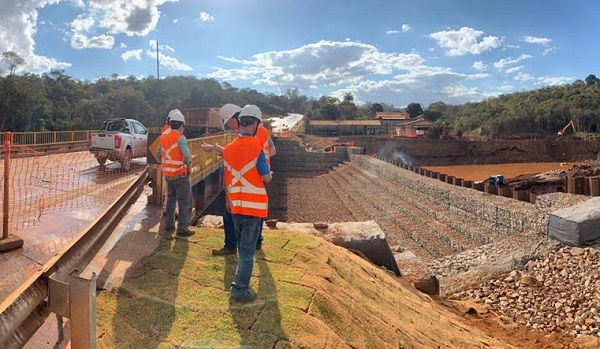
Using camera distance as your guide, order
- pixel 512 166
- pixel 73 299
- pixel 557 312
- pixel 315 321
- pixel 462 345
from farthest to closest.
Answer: pixel 512 166, pixel 557 312, pixel 462 345, pixel 315 321, pixel 73 299

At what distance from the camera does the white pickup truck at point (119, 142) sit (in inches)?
508

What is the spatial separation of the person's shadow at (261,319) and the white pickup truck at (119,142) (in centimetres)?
1047

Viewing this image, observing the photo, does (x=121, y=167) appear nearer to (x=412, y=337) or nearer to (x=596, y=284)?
(x=412, y=337)

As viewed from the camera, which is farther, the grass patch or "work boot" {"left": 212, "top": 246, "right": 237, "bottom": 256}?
"work boot" {"left": 212, "top": 246, "right": 237, "bottom": 256}

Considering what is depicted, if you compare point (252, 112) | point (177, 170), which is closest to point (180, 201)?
point (177, 170)

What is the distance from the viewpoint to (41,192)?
8977 millimetres

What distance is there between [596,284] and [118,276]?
818 centimetres

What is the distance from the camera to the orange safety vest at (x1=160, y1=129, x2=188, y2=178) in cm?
548

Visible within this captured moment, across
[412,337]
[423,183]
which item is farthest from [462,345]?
[423,183]

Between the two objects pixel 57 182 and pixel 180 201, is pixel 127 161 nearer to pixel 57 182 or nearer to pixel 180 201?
pixel 57 182

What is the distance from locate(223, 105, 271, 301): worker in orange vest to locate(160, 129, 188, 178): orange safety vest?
5.85 ft

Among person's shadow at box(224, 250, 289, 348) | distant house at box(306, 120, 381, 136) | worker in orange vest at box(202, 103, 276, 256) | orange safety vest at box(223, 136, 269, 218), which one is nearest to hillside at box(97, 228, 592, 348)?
person's shadow at box(224, 250, 289, 348)

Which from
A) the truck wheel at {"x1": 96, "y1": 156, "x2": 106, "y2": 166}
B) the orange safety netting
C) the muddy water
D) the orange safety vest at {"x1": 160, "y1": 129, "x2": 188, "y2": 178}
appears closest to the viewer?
the orange safety vest at {"x1": 160, "y1": 129, "x2": 188, "y2": 178}

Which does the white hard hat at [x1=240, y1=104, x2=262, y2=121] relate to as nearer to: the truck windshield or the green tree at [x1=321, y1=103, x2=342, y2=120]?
the truck windshield
